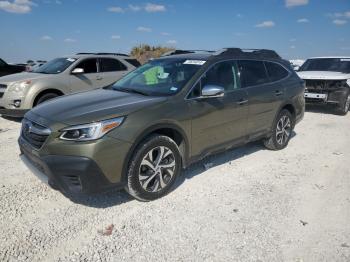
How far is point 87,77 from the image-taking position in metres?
8.69

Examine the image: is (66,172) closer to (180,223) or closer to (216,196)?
(180,223)

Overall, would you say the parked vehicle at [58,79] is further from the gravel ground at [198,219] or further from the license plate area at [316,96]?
the license plate area at [316,96]

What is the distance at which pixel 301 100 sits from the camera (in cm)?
639

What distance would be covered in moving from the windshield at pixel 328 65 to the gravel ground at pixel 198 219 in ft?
22.4

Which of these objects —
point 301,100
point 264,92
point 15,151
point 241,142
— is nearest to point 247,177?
point 241,142

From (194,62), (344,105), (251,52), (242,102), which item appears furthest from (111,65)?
(344,105)

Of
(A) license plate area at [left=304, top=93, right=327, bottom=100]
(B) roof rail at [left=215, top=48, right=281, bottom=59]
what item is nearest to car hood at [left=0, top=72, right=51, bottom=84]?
(B) roof rail at [left=215, top=48, right=281, bottom=59]

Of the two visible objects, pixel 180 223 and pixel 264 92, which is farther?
pixel 264 92

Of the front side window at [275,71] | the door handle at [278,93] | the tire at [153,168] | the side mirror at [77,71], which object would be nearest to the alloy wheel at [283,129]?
the door handle at [278,93]

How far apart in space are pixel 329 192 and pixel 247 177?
1.07 metres

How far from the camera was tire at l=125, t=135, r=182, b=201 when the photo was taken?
359 centimetres

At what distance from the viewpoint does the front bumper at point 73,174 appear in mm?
3209

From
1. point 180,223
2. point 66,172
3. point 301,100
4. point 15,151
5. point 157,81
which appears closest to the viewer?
point 66,172

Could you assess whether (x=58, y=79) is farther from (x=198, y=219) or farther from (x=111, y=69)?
(x=198, y=219)
